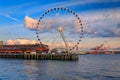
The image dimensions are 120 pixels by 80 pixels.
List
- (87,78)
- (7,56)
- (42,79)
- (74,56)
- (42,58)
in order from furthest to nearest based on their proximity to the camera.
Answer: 1. (7,56)
2. (42,58)
3. (74,56)
4. (87,78)
5. (42,79)

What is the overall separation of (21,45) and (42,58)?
1766 inches

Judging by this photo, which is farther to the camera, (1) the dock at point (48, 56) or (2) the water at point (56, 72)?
(1) the dock at point (48, 56)

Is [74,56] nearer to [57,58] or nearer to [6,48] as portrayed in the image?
[57,58]

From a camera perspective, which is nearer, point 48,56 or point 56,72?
point 56,72

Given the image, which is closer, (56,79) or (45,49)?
(56,79)

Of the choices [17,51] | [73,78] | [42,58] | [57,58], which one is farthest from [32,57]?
[73,78]

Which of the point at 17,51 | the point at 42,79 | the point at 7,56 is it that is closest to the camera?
the point at 42,79

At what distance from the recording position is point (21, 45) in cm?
18725

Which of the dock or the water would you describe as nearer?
the water

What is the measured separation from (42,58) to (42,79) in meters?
89.3

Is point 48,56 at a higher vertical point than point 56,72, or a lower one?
higher

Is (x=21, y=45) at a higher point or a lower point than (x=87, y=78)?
higher

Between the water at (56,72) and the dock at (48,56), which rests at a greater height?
the dock at (48,56)

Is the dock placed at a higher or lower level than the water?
higher
